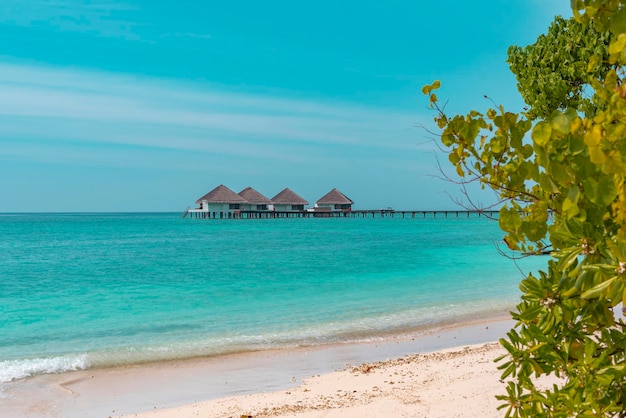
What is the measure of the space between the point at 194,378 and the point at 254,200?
240 ft

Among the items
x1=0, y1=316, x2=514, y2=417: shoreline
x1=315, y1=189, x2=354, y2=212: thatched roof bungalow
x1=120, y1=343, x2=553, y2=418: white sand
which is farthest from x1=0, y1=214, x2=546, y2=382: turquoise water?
x1=315, y1=189, x2=354, y2=212: thatched roof bungalow

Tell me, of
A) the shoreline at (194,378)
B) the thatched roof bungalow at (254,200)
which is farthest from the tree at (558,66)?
the thatched roof bungalow at (254,200)

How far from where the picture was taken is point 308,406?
6277 mm

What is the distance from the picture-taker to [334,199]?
8306 cm

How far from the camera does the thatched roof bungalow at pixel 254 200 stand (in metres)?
80.6

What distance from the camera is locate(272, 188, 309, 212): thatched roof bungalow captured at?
81.1 meters

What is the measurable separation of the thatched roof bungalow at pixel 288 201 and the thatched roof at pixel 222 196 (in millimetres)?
5120

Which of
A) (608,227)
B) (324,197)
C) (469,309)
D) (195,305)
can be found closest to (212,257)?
(195,305)

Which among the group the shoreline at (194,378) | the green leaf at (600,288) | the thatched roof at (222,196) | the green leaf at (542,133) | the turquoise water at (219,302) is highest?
the thatched roof at (222,196)

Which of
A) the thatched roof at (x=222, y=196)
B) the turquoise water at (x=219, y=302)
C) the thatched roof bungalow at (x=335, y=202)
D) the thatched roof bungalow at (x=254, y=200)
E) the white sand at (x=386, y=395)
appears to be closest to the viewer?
the white sand at (x=386, y=395)

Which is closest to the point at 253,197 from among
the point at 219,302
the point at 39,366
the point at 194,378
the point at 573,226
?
the point at 219,302

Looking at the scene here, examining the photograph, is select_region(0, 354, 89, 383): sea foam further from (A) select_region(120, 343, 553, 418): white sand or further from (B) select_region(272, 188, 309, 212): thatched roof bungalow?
(B) select_region(272, 188, 309, 212): thatched roof bungalow

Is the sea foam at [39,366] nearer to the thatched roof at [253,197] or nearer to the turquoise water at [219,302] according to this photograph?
the turquoise water at [219,302]

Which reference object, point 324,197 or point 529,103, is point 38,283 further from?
point 324,197
